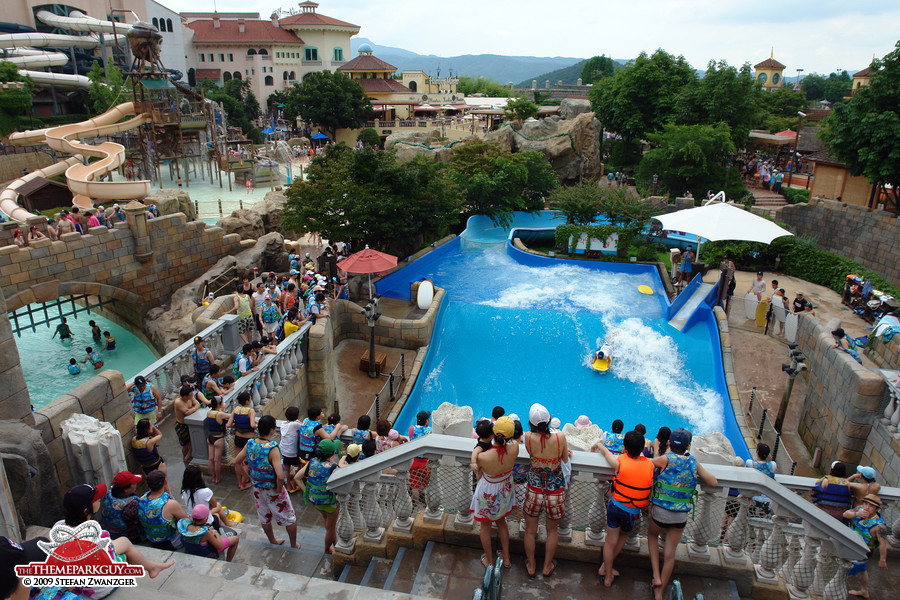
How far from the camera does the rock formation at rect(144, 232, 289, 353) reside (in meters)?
15.7

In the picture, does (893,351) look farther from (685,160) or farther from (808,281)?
(685,160)

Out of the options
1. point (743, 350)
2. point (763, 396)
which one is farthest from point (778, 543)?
point (743, 350)

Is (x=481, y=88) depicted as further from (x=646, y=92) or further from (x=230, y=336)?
(x=230, y=336)

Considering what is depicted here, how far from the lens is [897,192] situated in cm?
2123

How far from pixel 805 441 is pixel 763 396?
140 centimetres

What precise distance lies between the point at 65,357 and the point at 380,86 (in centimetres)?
5471

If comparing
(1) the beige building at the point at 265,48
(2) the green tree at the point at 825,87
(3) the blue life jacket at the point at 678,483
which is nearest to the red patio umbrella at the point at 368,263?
(3) the blue life jacket at the point at 678,483

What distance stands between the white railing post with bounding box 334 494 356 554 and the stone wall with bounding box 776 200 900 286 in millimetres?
22135

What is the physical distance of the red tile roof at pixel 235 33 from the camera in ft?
231

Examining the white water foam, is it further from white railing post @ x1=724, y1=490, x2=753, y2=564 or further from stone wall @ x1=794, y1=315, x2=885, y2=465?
white railing post @ x1=724, y1=490, x2=753, y2=564

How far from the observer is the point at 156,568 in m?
4.23

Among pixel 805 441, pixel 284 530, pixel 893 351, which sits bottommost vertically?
pixel 805 441

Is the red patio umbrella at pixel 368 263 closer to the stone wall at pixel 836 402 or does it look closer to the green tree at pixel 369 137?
the stone wall at pixel 836 402

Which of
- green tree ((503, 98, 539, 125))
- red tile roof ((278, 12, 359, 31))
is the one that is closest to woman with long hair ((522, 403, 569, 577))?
green tree ((503, 98, 539, 125))
